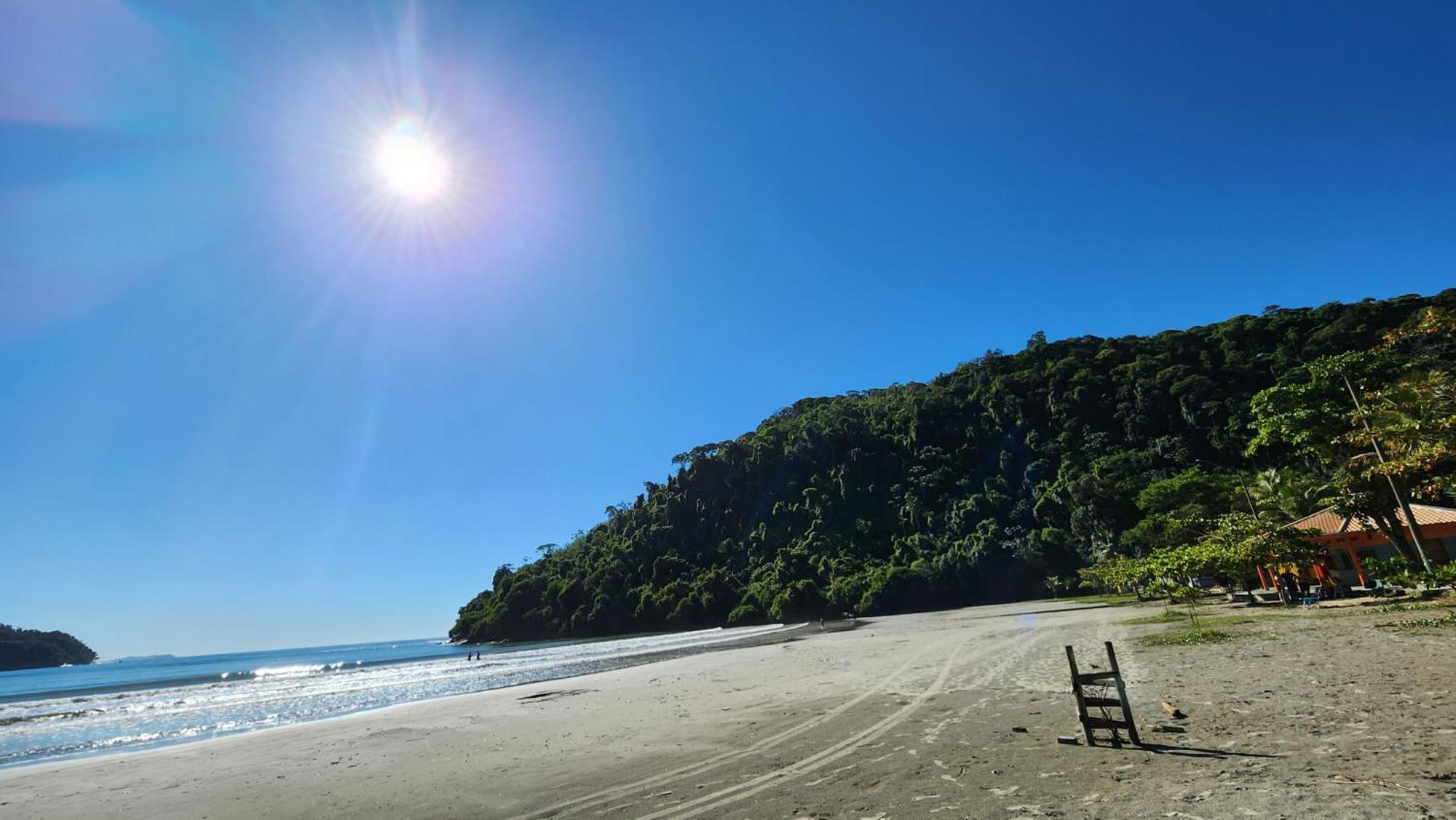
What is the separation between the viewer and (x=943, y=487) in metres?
103

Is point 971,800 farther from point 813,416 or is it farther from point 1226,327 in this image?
point 813,416

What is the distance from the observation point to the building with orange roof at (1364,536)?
27578 millimetres

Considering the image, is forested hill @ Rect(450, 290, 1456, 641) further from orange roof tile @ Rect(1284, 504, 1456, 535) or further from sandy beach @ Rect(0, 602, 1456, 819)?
sandy beach @ Rect(0, 602, 1456, 819)

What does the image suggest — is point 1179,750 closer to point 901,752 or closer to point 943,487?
point 901,752

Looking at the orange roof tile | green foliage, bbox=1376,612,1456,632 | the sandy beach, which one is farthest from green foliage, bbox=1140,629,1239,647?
the orange roof tile

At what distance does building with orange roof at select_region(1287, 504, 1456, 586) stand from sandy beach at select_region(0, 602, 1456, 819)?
1089 cm

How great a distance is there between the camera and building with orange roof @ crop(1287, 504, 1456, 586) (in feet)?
90.5

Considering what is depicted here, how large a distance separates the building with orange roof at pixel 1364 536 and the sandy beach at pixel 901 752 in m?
10.9

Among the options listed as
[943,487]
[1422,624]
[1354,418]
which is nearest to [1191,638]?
[1422,624]

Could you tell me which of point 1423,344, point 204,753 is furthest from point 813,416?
point 204,753

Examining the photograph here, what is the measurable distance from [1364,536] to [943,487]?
240 ft

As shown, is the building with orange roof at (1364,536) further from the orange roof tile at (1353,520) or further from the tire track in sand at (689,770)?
the tire track in sand at (689,770)

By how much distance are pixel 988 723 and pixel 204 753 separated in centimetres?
2257

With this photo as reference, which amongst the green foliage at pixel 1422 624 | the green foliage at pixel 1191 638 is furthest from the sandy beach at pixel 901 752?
the green foliage at pixel 1191 638
